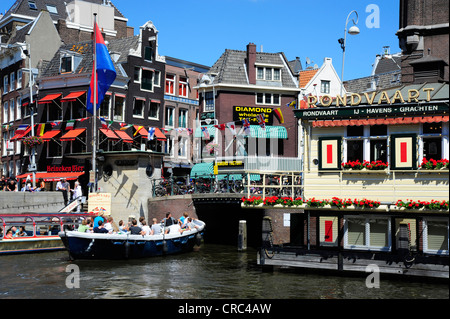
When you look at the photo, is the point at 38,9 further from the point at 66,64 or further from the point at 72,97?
the point at 72,97

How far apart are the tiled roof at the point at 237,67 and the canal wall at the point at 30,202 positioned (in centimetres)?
1983

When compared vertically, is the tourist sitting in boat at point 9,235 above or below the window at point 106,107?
below

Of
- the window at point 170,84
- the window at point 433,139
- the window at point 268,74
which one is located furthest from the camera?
the window at point 170,84

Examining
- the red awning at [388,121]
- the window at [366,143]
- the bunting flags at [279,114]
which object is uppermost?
the bunting flags at [279,114]

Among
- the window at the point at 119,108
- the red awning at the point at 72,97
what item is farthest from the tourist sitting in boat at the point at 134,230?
the window at the point at 119,108

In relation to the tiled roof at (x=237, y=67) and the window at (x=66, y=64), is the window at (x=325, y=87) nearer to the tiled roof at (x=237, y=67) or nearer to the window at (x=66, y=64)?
the tiled roof at (x=237, y=67)

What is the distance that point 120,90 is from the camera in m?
52.7

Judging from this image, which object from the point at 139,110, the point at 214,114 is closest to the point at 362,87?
the point at 214,114

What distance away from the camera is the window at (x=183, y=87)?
200ft

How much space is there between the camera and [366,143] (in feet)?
80.5

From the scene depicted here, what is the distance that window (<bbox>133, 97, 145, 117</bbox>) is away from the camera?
54.2 m

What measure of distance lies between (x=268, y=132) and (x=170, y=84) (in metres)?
11.2

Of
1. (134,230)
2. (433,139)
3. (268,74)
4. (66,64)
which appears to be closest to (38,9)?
(66,64)

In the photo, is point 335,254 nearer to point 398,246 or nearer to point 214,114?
point 398,246
